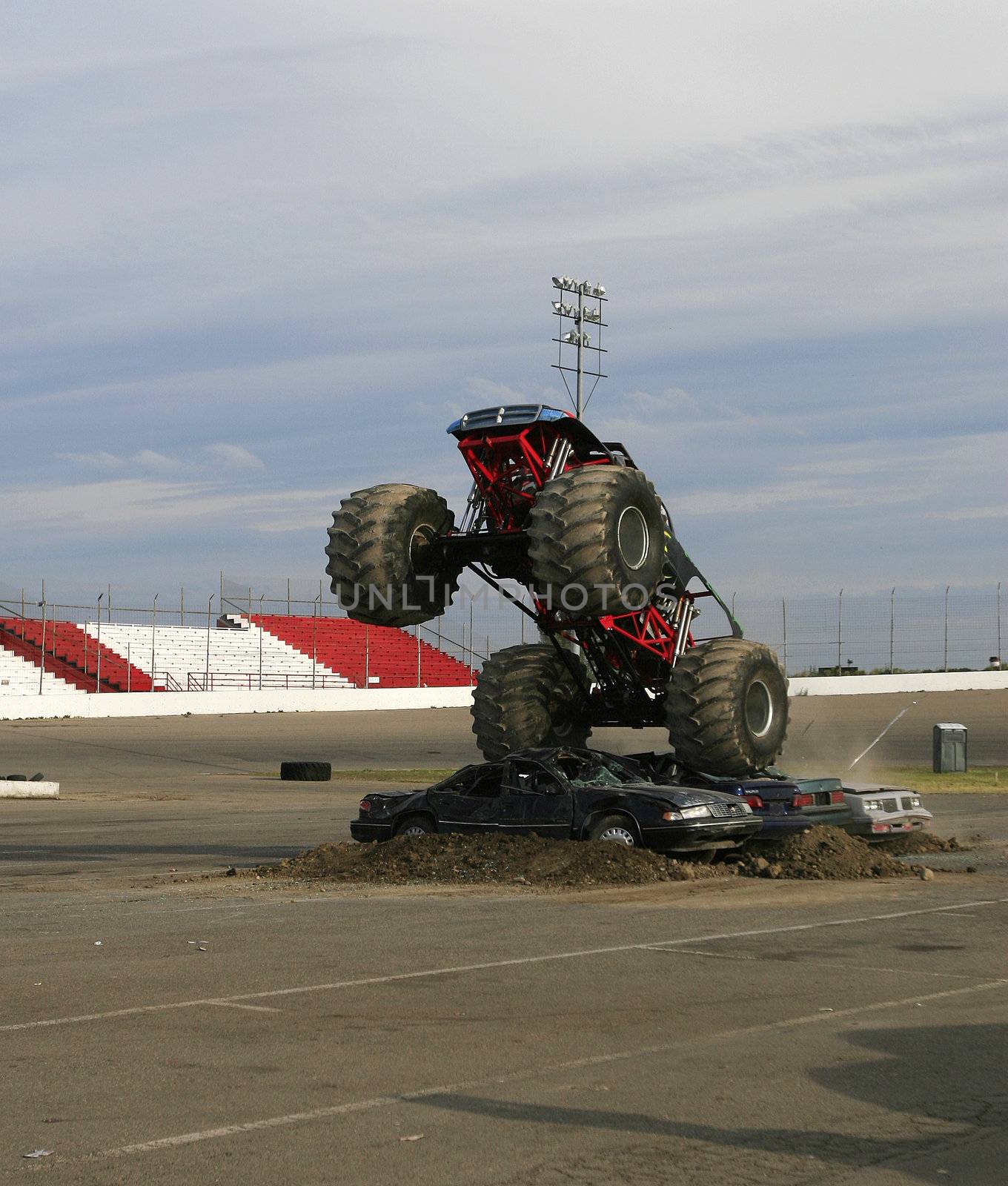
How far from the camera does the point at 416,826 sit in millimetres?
16125

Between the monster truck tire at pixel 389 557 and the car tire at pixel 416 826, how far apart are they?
2078 millimetres

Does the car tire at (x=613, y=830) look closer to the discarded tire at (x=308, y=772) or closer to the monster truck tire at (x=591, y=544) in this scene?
the monster truck tire at (x=591, y=544)

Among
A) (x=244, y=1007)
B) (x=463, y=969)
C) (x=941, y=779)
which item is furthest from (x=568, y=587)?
(x=941, y=779)

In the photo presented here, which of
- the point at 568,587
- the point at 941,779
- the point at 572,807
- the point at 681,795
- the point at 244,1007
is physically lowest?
the point at 244,1007

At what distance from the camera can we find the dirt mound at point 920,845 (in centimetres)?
1739

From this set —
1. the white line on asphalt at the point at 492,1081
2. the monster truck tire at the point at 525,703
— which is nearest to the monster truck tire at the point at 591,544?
the monster truck tire at the point at 525,703

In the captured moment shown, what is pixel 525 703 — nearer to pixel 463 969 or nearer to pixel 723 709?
pixel 723 709

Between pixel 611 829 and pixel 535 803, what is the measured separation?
33.5 inches

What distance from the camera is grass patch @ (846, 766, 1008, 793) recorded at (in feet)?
96.6

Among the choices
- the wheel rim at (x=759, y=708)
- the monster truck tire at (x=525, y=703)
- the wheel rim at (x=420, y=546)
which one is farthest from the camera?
the monster truck tire at (x=525, y=703)

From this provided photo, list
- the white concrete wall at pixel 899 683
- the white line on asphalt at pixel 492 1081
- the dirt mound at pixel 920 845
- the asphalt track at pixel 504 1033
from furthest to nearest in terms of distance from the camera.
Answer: the white concrete wall at pixel 899 683 < the dirt mound at pixel 920 845 < the white line on asphalt at pixel 492 1081 < the asphalt track at pixel 504 1033

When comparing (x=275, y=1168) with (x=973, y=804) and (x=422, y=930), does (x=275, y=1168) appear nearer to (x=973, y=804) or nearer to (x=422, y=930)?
(x=422, y=930)

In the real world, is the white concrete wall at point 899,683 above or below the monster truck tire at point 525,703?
above

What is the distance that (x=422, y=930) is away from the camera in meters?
11.4
